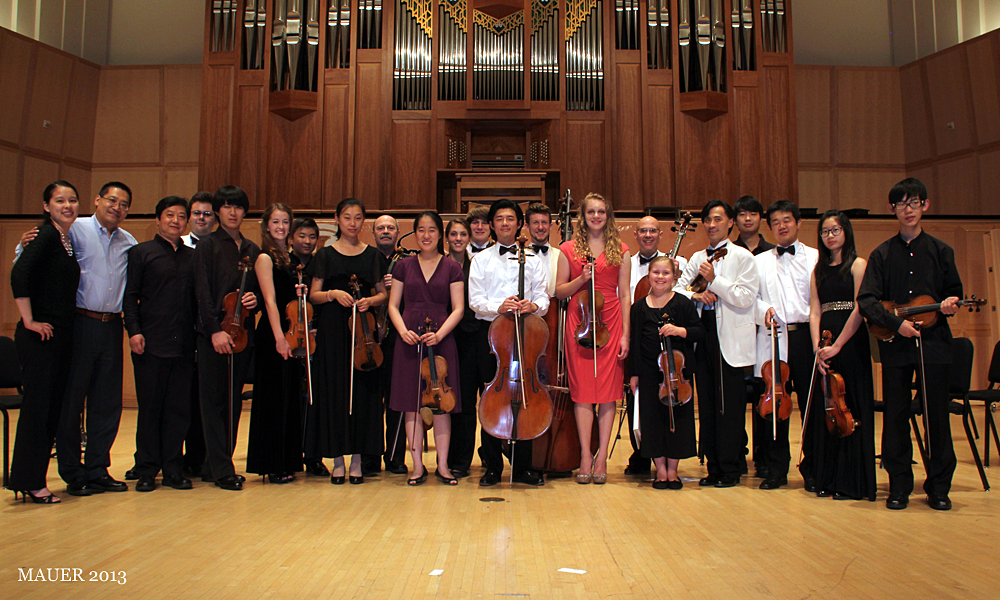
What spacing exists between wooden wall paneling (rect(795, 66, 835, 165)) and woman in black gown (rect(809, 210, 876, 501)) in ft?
22.7

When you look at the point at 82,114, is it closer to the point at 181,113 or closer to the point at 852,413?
the point at 181,113

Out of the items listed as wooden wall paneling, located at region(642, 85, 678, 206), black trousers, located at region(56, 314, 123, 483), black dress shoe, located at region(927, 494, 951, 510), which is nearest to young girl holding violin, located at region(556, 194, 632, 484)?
black dress shoe, located at region(927, 494, 951, 510)

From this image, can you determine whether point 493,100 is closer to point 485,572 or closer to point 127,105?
point 127,105

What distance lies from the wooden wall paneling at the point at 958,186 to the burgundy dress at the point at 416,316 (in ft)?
25.8

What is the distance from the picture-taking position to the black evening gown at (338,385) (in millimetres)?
3660

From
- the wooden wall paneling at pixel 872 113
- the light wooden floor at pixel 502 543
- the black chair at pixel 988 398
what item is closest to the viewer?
the light wooden floor at pixel 502 543

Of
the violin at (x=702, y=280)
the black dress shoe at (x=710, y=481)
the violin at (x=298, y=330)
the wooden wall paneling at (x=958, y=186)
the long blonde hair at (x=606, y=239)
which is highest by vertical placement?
the wooden wall paneling at (x=958, y=186)

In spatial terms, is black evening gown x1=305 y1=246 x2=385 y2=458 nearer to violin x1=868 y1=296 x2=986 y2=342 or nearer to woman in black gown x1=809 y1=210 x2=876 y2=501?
woman in black gown x1=809 y1=210 x2=876 y2=501

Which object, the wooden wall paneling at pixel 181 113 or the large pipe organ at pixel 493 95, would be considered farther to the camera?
the wooden wall paneling at pixel 181 113

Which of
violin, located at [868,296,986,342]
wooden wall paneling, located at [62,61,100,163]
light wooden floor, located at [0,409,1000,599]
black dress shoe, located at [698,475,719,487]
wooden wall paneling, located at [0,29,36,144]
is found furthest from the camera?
wooden wall paneling, located at [62,61,100,163]

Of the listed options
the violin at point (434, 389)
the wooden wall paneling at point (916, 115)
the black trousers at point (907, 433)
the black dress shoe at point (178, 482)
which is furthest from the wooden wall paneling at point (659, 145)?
the black dress shoe at point (178, 482)

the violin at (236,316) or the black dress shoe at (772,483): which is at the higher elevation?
the violin at (236,316)

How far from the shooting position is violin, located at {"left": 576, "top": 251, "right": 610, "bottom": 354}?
362 centimetres

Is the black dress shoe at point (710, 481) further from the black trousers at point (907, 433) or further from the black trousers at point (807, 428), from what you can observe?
the black trousers at point (907, 433)
